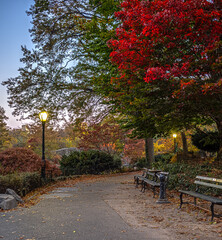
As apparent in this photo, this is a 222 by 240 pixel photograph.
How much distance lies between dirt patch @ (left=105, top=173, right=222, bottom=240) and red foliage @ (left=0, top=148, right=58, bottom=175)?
20.5 feet

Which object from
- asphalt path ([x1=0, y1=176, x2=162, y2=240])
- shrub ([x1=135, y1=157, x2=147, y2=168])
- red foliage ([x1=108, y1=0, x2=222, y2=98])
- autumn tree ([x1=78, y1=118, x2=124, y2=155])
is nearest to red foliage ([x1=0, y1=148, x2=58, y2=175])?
asphalt path ([x1=0, y1=176, x2=162, y2=240])

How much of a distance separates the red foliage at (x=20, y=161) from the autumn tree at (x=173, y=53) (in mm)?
6147

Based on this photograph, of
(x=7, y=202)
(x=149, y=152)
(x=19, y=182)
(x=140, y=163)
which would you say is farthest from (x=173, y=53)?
(x=140, y=163)

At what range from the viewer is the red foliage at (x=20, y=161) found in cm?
1277

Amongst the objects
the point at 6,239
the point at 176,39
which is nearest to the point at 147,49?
the point at 176,39

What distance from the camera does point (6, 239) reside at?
15.4 ft

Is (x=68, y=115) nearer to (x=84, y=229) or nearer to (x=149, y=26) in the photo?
(x=149, y=26)

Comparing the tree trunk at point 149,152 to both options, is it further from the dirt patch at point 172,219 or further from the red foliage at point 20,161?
the dirt patch at point 172,219

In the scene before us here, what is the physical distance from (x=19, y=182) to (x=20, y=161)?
351cm

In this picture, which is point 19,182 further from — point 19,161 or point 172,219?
point 172,219

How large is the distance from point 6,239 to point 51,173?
10893 millimetres

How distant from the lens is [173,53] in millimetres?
9352

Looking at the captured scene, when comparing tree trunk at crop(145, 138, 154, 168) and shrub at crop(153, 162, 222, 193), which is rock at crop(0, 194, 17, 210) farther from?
tree trunk at crop(145, 138, 154, 168)

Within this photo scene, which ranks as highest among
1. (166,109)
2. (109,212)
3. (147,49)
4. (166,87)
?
(147,49)
